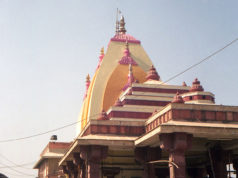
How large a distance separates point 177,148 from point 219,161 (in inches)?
214

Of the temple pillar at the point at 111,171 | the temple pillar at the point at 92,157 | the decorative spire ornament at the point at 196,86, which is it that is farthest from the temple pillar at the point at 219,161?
the temple pillar at the point at 111,171

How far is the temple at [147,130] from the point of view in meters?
19.0

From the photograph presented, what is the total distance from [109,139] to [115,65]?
1547 cm

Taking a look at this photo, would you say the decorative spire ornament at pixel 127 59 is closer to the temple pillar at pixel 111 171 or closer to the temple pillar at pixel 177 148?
the temple pillar at pixel 111 171

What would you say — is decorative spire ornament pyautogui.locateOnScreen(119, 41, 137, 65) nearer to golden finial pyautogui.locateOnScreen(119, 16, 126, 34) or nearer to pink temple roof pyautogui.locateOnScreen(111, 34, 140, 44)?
pink temple roof pyautogui.locateOnScreen(111, 34, 140, 44)

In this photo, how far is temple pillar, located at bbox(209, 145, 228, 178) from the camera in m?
22.3

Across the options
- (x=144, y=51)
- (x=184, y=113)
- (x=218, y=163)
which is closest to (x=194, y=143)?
(x=218, y=163)

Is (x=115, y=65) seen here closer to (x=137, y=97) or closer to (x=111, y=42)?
(x=111, y=42)

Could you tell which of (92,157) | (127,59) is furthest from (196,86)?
(127,59)

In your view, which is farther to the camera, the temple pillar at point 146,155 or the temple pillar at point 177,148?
the temple pillar at point 146,155

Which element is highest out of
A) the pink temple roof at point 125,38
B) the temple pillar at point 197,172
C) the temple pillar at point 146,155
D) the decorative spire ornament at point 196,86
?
the pink temple roof at point 125,38

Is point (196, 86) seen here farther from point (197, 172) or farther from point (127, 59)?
point (127, 59)

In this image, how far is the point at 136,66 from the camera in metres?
37.1

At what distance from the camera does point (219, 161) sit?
74.3 feet
